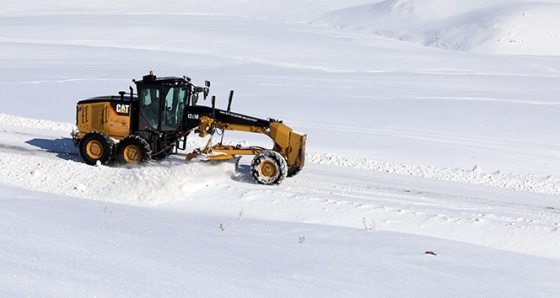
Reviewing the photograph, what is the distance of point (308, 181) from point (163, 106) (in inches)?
136

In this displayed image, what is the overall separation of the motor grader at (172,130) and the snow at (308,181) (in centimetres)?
42

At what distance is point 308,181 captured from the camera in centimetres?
1485

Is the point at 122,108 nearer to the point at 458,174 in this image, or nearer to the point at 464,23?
the point at 458,174

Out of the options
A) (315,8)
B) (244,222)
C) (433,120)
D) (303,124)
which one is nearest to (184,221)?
(244,222)

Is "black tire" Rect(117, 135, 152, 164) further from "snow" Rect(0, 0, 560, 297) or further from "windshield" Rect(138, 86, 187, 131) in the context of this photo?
"windshield" Rect(138, 86, 187, 131)

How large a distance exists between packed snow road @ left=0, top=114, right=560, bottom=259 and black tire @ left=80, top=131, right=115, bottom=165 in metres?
0.62

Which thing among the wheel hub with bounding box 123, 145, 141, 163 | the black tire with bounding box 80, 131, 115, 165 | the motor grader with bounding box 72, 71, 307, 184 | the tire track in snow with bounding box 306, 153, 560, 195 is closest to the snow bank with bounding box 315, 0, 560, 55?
the tire track in snow with bounding box 306, 153, 560, 195

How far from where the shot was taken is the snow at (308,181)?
6363 millimetres

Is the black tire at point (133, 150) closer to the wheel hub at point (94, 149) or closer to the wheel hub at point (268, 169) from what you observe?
the wheel hub at point (94, 149)

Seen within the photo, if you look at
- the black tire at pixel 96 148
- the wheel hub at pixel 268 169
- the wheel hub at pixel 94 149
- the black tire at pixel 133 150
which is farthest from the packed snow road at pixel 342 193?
the wheel hub at pixel 94 149

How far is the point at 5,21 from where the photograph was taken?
57.0 metres

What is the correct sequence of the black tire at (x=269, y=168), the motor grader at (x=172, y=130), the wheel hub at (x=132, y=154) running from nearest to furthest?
the black tire at (x=269, y=168) < the motor grader at (x=172, y=130) < the wheel hub at (x=132, y=154)

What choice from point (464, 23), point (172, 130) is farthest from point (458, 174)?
point (464, 23)

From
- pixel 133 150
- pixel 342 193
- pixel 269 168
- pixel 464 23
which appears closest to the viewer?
pixel 342 193
